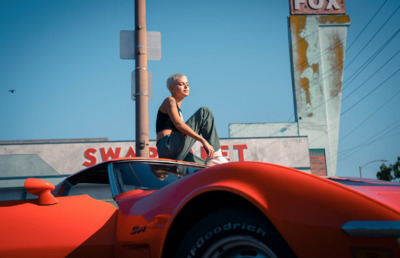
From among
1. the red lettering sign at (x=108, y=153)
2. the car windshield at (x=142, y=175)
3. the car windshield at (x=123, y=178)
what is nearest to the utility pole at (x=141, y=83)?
the car windshield at (x=123, y=178)

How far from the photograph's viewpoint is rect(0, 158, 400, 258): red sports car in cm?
117

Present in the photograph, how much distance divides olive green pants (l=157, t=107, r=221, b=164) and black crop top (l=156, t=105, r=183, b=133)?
129 mm

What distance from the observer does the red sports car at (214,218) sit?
45.9 inches

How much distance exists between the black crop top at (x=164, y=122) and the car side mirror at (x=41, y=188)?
1647 mm

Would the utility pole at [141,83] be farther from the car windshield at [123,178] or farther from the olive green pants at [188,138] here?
the car windshield at [123,178]

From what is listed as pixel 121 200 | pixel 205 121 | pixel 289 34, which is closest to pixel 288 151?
pixel 289 34

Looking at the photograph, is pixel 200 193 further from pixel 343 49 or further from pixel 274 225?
pixel 343 49

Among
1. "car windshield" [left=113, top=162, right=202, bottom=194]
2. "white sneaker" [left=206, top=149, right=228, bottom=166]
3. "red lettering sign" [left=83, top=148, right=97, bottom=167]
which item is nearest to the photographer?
"car windshield" [left=113, top=162, right=202, bottom=194]

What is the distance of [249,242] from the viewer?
1.33 m

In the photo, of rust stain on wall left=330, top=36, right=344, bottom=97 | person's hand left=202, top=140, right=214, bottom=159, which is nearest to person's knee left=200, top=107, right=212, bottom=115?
person's hand left=202, top=140, right=214, bottom=159

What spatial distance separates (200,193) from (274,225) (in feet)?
1.13

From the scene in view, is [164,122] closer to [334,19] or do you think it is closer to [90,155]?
[90,155]

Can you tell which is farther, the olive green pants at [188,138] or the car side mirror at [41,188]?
the olive green pants at [188,138]

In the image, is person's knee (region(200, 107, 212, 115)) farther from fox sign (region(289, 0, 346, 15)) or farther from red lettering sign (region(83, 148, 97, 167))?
fox sign (region(289, 0, 346, 15))
